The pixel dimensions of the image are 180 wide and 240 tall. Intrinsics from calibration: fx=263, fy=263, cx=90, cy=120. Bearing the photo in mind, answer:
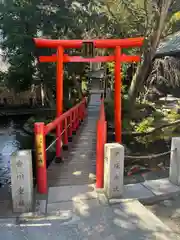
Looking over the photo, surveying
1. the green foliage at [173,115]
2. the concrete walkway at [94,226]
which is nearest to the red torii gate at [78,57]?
the concrete walkway at [94,226]

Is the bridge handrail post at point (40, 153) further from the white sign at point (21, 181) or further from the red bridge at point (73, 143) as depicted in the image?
the white sign at point (21, 181)

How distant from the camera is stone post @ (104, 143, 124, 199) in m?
3.95

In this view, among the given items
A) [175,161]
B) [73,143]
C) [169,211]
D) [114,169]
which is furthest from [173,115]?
[114,169]

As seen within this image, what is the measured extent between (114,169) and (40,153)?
119cm

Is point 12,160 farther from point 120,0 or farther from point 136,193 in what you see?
point 120,0

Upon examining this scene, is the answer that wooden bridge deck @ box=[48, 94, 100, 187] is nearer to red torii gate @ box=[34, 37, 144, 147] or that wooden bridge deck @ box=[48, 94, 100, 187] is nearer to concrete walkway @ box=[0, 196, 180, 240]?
red torii gate @ box=[34, 37, 144, 147]

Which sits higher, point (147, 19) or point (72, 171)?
point (147, 19)

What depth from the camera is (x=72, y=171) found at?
17.8ft

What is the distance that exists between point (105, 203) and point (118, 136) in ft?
12.5

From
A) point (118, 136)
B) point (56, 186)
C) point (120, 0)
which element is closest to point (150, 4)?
point (120, 0)

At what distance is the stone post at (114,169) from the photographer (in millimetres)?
3951

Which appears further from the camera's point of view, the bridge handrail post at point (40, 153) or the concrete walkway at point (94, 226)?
the bridge handrail post at point (40, 153)

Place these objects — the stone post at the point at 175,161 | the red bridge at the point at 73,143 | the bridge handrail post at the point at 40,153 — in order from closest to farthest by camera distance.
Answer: the bridge handrail post at the point at 40,153
the red bridge at the point at 73,143
the stone post at the point at 175,161

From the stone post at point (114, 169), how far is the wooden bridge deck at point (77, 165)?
891mm
